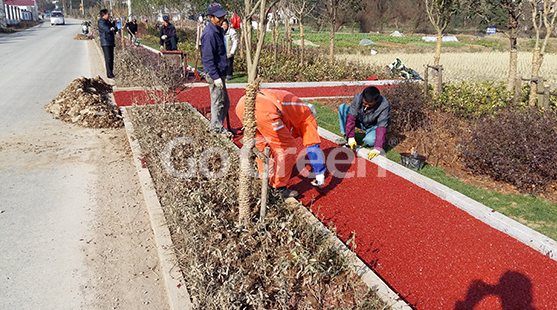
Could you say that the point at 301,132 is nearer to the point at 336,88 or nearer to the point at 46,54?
the point at 336,88

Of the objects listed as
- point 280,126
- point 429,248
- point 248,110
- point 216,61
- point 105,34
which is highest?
point 105,34

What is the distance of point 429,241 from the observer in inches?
147

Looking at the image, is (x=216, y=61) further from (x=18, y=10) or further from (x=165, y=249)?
(x=18, y=10)

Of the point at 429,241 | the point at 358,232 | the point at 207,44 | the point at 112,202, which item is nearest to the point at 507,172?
the point at 429,241

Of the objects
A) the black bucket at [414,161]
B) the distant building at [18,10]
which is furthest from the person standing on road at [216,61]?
the distant building at [18,10]

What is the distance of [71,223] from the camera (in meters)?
Answer: 4.18

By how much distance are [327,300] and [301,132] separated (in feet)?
6.82

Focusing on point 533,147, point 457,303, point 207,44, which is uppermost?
point 207,44

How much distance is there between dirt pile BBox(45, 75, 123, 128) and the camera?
747 centimetres

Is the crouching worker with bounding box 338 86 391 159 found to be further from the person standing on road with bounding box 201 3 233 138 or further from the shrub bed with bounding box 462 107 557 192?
the person standing on road with bounding box 201 3 233 138

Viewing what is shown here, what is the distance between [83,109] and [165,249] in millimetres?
5351

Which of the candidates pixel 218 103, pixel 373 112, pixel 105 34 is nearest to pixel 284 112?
pixel 373 112

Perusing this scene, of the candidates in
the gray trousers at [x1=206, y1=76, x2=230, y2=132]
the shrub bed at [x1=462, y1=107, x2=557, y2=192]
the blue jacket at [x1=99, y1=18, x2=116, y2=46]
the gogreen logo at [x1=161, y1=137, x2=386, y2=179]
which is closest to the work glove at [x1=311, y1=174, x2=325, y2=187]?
the gogreen logo at [x1=161, y1=137, x2=386, y2=179]

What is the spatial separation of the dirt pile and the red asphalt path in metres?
4.24
